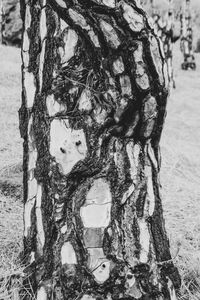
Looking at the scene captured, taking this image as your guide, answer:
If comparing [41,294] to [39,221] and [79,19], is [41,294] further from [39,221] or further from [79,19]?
[79,19]

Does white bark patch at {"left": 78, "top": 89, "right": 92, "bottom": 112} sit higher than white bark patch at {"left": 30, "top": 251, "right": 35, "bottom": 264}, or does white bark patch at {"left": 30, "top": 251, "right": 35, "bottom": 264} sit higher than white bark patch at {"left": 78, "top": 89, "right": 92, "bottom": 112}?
white bark patch at {"left": 78, "top": 89, "right": 92, "bottom": 112}

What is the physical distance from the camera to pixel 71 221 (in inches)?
52.1

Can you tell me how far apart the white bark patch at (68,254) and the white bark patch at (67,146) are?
8.7 inches

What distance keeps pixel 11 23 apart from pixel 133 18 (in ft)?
47.6

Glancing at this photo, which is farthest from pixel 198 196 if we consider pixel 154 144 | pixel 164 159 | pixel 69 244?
pixel 69 244

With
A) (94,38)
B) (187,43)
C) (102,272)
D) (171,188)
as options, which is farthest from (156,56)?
(187,43)

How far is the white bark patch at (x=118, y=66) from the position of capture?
128 cm

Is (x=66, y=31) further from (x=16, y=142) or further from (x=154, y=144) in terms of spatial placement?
(x=16, y=142)

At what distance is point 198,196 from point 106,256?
5.22 feet

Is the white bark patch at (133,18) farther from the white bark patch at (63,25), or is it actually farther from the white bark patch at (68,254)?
the white bark patch at (68,254)


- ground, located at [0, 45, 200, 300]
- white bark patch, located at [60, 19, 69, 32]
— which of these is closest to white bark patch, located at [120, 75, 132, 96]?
white bark patch, located at [60, 19, 69, 32]

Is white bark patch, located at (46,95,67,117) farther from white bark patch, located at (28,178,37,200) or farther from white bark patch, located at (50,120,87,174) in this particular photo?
white bark patch, located at (28,178,37,200)

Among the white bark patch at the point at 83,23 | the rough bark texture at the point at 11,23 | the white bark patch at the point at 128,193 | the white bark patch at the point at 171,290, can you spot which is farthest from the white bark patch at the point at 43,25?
the rough bark texture at the point at 11,23

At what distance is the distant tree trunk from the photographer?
1.29m
